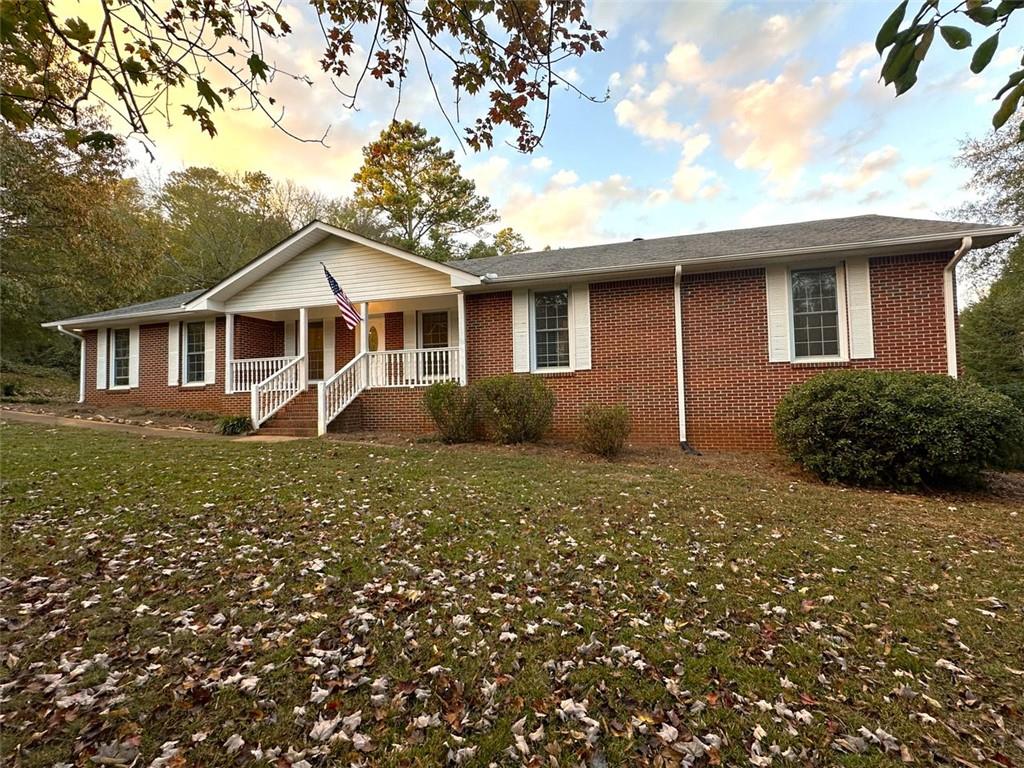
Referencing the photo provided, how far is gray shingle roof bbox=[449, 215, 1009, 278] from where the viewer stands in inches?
344

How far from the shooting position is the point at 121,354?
15.0 m

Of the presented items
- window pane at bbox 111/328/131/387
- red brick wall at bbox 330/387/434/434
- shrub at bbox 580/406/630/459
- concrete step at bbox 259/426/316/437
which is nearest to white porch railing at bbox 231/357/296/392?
concrete step at bbox 259/426/316/437

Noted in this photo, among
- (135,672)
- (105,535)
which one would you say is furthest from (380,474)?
(135,672)

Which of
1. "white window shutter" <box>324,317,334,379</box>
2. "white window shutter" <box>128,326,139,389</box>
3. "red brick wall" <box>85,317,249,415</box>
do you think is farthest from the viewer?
Answer: "white window shutter" <box>128,326,139,389</box>

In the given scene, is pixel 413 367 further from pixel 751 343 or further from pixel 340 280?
pixel 751 343

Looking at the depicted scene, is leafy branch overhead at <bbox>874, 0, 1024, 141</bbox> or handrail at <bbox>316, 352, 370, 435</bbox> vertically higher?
→ leafy branch overhead at <bbox>874, 0, 1024, 141</bbox>

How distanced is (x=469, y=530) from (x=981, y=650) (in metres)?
3.65

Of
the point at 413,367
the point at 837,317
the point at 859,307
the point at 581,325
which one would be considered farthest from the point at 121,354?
the point at 859,307

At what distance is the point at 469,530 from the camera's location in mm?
4691

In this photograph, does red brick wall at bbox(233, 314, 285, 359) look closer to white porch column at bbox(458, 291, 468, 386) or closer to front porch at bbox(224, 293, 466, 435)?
front porch at bbox(224, 293, 466, 435)

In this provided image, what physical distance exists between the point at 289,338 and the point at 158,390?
3986 millimetres

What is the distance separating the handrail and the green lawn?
5.45 m

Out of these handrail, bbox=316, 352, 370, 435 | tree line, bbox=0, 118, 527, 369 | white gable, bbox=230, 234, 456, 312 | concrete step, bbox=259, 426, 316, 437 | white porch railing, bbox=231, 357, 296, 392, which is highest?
tree line, bbox=0, 118, 527, 369

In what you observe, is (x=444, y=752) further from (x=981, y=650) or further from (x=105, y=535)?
(x=105, y=535)
